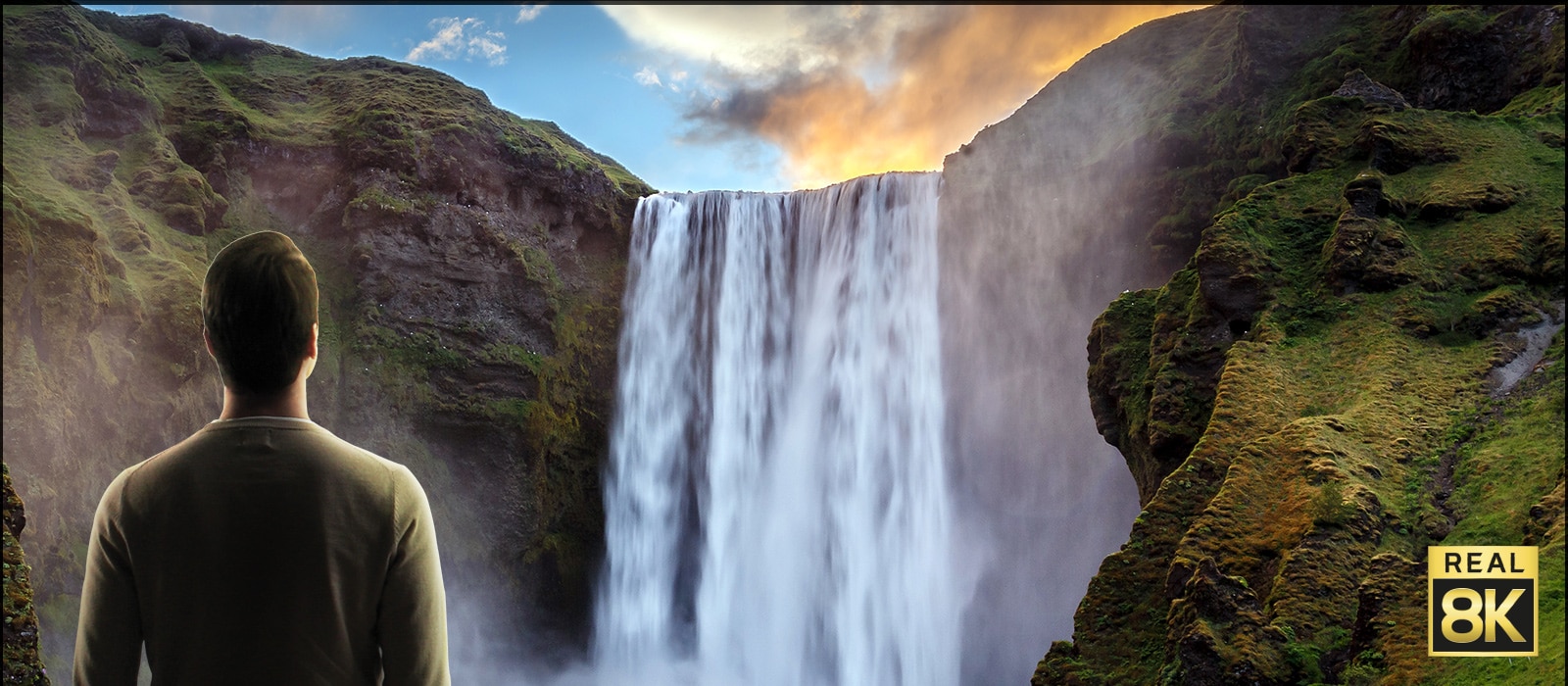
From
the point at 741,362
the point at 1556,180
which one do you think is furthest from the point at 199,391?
the point at 1556,180

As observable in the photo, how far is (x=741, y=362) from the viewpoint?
82.2ft

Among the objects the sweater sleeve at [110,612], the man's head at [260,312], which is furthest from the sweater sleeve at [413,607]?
the sweater sleeve at [110,612]

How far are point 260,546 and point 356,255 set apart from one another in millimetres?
22622

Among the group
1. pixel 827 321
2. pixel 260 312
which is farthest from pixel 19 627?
pixel 827 321

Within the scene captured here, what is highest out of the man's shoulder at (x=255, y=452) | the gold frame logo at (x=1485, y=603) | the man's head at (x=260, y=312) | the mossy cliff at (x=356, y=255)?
the mossy cliff at (x=356, y=255)

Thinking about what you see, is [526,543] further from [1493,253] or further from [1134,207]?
[1493,253]

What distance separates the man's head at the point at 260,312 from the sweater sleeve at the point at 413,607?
15.5 inches

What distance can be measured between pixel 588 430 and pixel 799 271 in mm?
6819

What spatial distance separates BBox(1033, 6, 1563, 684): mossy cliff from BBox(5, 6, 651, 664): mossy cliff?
15426 millimetres

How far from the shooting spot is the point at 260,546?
7.34 feet

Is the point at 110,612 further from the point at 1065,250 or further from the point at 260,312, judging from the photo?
the point at 1065,250

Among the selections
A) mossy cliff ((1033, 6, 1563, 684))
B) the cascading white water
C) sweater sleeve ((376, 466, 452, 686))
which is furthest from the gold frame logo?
the cascading white water

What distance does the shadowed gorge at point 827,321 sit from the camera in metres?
9.07

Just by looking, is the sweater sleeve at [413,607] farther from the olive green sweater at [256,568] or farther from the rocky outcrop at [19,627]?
the rocky outcrop at [19,627]
